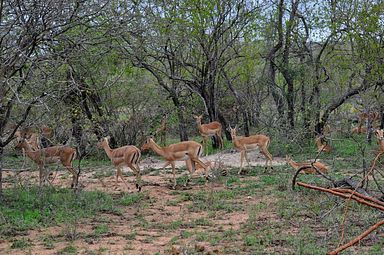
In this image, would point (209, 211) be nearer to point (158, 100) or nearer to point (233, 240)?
point (233, 240)

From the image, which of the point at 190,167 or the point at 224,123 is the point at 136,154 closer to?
the point at 190,167

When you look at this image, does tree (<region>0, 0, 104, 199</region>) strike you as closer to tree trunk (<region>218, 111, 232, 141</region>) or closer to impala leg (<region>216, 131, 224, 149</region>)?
impala leg (<region>216, 131, 224, 149</region>)

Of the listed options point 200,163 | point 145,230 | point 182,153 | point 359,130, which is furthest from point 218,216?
point 359,130

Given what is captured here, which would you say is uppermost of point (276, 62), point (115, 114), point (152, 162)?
point (276, 62)

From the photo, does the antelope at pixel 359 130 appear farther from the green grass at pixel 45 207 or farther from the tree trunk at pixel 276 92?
the green grass at pixel 45 207

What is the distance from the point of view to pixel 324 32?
16.2 meters

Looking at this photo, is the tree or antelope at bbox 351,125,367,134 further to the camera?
antelope at bbox 351,125,367,134

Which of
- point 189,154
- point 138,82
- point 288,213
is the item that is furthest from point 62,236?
point 138,82

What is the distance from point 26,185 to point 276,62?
32.0 ft

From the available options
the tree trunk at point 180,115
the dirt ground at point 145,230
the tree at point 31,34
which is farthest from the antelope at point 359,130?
the tree at point 31,34

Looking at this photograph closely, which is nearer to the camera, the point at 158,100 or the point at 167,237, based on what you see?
the point at 167,237

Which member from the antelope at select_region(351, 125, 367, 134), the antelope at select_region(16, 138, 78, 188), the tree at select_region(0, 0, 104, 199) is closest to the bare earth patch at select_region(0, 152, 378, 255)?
the antelope at select_region(16, 138, 78, 188)

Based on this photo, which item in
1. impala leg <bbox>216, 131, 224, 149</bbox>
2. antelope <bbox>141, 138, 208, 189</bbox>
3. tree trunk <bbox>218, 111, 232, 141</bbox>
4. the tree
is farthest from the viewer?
tree trunk <bbox>218, 111, 232, 141</bbox>

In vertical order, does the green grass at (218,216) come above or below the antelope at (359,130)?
below
